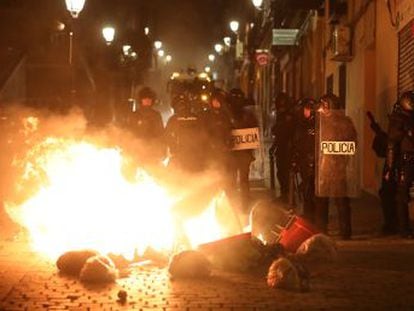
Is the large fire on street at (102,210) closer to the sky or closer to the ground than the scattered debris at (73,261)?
closer to the sky

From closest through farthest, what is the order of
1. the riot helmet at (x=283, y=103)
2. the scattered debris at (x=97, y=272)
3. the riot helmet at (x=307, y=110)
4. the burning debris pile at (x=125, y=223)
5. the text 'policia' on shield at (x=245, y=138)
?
the scattered debris at (x=97, y=272) → the burning debris pile at (x=125, y=223) → the riot helmet at (x=307, y=110) → the text 'policia' on shield at (x=245, y=138) → the riot helmet at (x=283, y=103)

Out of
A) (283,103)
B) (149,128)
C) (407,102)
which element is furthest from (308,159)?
(283,103)

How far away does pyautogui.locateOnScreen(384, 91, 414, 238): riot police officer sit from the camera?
9.75m

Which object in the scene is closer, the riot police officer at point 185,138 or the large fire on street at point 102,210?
the large fire on street at point 102,210

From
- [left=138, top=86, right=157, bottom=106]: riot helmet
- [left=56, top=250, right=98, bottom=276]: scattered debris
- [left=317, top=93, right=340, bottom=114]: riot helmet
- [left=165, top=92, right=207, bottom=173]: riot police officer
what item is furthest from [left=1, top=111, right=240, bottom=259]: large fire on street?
[left=317, top=93, right=340, bottom=114]: riot helmet

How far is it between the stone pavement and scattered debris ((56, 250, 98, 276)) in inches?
4.9

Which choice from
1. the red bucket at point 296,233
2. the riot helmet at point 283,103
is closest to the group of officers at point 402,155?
the red bucket at point 296,233

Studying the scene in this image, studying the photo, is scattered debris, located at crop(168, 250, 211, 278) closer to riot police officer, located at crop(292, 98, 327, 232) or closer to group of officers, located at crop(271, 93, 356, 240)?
group of officers, located at crop(271, 93, 356, 240)

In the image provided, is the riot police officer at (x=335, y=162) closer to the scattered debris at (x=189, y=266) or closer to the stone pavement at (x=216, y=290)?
the stone pavement at (x=216, y=290)

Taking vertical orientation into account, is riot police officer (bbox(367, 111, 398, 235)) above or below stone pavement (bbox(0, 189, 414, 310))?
above

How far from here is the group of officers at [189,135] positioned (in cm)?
1186

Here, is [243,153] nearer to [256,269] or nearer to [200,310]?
[256,269]

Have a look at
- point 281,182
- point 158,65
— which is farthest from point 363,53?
point 158,65

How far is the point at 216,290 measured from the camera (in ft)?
23.2
